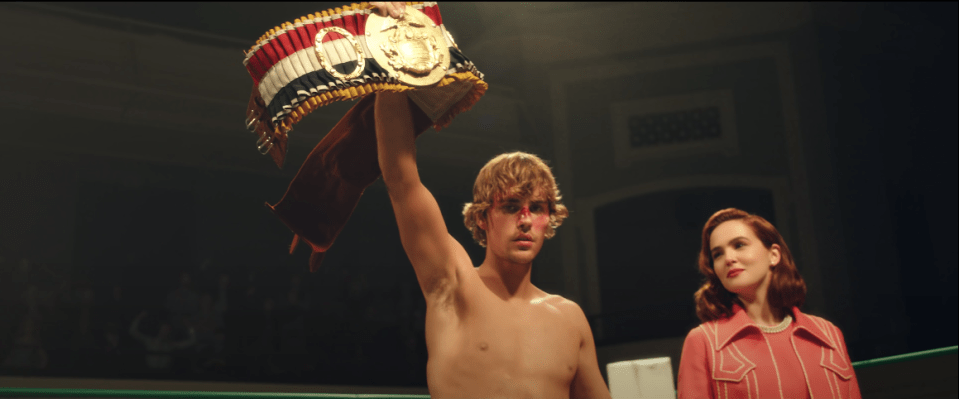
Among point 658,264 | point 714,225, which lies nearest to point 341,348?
point 658,264

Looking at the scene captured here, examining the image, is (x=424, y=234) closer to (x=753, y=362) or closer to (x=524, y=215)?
(x=524, y=215)

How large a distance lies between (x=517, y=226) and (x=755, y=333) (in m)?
0.78

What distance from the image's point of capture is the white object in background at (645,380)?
152cm

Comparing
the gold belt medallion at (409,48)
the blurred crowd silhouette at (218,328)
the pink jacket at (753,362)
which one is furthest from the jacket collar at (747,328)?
the blurred crowd silhouette at (218,328)

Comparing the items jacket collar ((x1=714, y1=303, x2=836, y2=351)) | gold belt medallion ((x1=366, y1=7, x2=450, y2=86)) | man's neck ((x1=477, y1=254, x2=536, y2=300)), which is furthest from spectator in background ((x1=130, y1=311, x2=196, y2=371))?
gold belt medallion ((x1=366, y1=7, x2=450, y2=86))

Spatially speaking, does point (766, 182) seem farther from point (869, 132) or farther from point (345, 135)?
point (345, 135)

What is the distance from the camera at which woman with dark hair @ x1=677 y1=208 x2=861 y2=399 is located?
1750mm

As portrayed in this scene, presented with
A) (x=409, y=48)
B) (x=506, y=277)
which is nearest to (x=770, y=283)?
(x=506, y=277)

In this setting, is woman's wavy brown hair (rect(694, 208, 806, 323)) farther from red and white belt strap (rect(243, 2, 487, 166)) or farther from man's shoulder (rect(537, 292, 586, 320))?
red and white belt strap (rect(243, 2, 487, 166))

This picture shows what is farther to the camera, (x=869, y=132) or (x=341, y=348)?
(x=869, y=132)

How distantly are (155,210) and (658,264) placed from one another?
6888 mm

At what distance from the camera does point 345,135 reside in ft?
5.14

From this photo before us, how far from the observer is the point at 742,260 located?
6.17 feet

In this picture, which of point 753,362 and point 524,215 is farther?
point 753,362
